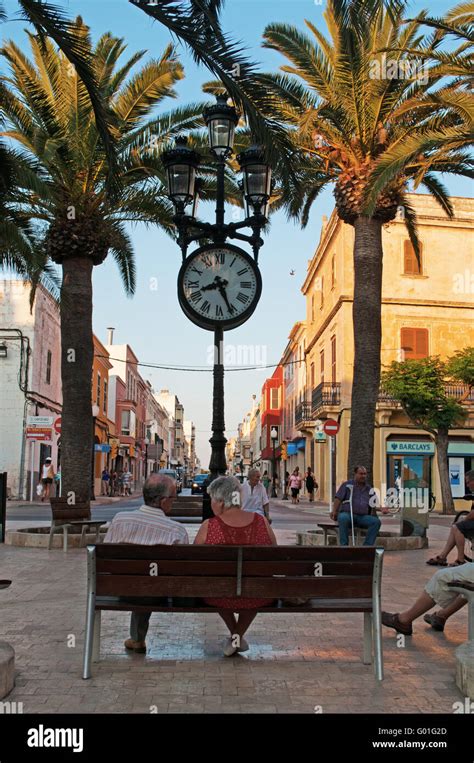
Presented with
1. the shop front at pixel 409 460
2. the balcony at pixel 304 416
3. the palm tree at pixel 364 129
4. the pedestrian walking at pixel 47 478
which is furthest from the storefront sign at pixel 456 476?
the palm tree at pixel 364 129

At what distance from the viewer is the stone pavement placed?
4488 millimetres

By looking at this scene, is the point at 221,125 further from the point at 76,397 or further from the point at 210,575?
the point at 76,397

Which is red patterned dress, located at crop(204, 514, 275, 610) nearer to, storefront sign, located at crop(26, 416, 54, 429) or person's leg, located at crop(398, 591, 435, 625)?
person's leg, located at crop(398, 591, 435, 625)

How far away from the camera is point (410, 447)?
112 ft

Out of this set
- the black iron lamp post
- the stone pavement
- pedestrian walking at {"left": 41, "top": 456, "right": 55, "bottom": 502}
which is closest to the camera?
the stone pavement

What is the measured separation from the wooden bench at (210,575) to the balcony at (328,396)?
1165 inches

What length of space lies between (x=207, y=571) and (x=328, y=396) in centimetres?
3061

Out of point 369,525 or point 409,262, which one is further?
point 409,262

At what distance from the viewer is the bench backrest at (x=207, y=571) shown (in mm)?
5066

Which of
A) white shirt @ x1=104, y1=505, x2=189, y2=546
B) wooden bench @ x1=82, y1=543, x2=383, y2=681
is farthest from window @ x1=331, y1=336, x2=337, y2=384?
wooden bench @ x1=82, y1=543, x2=383, y2=681

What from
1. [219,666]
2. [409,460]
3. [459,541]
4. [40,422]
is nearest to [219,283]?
[459,541]

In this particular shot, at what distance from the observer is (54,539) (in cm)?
1278

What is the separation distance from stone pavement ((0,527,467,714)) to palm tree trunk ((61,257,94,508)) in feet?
18.8
